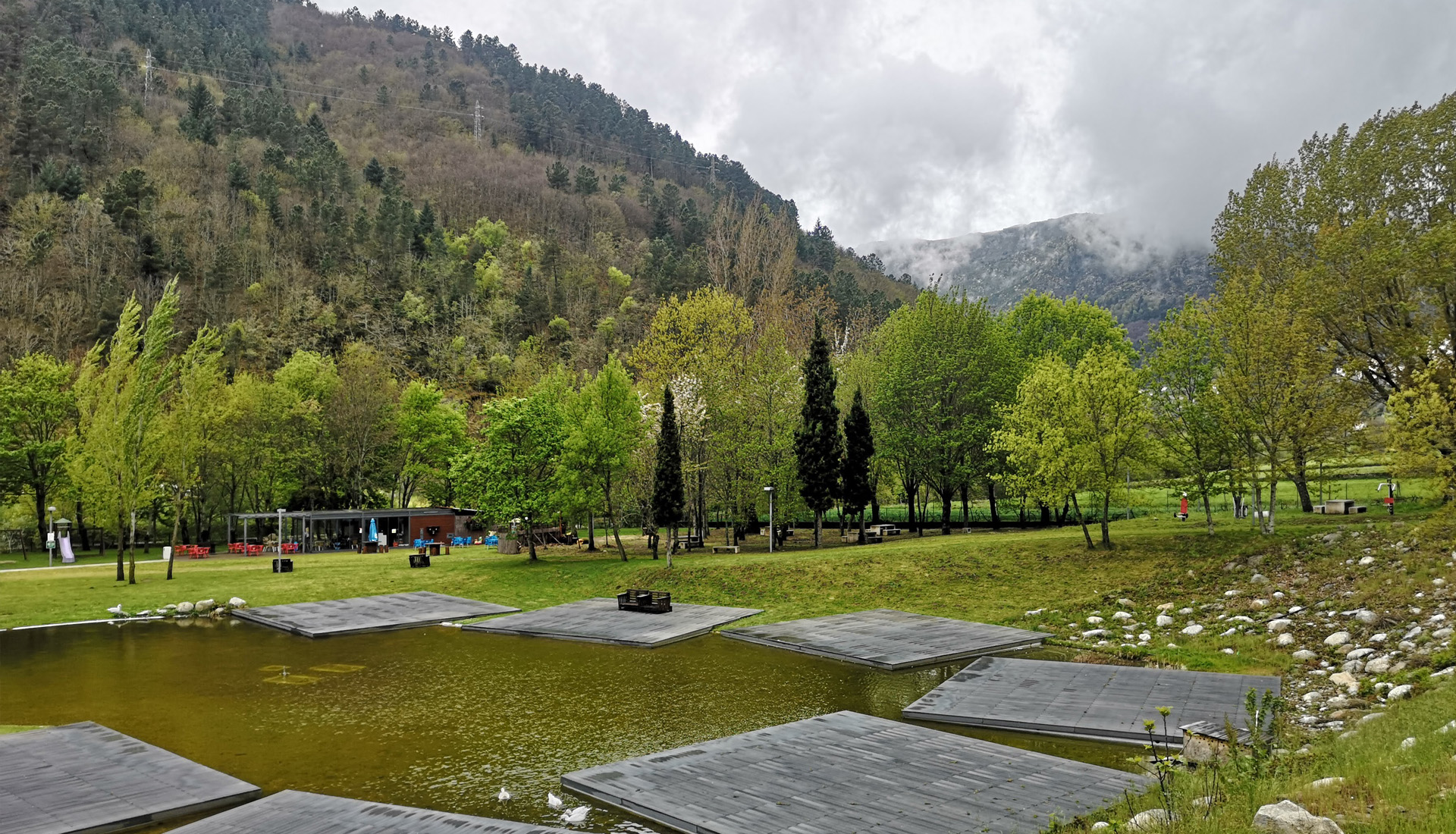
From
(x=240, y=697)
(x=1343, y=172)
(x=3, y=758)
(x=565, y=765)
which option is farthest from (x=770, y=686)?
(x=1343, y=172)

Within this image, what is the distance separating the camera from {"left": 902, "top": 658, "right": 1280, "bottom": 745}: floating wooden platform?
14.1 meters

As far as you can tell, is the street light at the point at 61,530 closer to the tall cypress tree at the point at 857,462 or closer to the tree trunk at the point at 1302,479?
the tall cypress tree at the point at 857,462

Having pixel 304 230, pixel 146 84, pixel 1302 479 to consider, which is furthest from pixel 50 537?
pixel 146 84

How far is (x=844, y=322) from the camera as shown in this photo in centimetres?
9881

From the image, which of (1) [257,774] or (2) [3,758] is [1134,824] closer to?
(1) [257,774]

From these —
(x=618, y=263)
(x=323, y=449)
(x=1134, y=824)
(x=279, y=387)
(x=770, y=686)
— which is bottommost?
(x=770, y=686)

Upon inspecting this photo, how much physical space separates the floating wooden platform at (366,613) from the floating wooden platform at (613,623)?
2.18 metres

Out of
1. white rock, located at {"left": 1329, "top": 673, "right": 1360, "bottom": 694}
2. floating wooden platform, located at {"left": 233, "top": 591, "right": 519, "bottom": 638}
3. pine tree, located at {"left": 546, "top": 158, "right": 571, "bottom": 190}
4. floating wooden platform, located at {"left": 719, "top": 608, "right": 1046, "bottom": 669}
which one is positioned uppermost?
pine tree, located at {"left": 546, "top": 158, "right": 571, "bottom": 190}

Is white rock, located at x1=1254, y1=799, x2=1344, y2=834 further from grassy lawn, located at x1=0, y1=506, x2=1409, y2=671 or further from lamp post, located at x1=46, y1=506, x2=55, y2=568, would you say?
lamp post, located at x1=46, y1=506, x2=55, y2=568

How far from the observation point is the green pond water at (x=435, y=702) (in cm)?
1270

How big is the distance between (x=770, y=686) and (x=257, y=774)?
10.2 metres

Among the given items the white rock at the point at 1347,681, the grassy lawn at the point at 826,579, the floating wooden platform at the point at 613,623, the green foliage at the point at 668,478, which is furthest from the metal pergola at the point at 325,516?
Answer: the white rock at the point at 1347,681

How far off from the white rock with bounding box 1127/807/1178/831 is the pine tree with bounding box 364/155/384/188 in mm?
133799

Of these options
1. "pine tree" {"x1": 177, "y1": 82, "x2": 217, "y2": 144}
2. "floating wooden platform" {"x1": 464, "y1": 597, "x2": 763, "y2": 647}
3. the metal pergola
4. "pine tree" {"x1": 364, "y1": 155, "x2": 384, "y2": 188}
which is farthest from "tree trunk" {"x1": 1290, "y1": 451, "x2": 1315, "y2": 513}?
"pine tree" {"x1": 177, "y1": 82, "x2": 217, "y2": 144}
